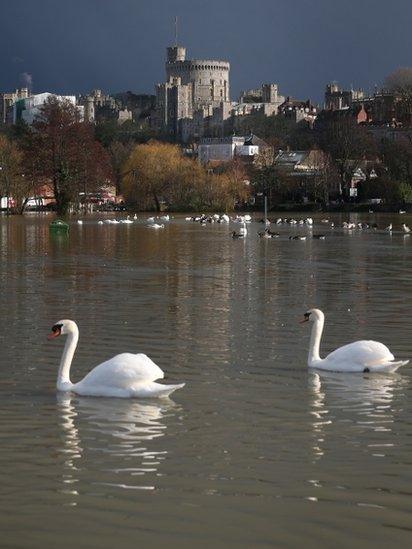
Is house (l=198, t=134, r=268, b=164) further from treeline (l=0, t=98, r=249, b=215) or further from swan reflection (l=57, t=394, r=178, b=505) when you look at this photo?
swan reflection (l=57, t=394, r=178, b=505)

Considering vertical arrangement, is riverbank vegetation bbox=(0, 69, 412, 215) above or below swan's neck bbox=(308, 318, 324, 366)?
above

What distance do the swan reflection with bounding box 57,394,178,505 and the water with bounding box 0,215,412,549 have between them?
0.05ft

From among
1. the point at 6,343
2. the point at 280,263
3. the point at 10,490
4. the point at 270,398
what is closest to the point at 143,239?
the point at 280,263

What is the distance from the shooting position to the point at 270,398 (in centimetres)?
1082

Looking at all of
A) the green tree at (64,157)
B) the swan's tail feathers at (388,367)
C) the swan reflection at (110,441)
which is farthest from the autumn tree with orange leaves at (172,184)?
the swan reflection at (110,441)

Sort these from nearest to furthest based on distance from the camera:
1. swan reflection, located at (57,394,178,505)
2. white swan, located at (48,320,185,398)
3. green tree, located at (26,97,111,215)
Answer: swan reflection, located at (57,394,178,505), white swan, located at (48,320,185,398), green tree, located at (26,97,111,215)

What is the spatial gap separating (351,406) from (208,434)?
169 centimetres

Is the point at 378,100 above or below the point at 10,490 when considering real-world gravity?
above

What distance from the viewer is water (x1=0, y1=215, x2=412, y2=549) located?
7.22m

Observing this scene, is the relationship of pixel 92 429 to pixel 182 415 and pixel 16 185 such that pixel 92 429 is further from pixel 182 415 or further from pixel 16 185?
pixel 16 185

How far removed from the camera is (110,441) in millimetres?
9125

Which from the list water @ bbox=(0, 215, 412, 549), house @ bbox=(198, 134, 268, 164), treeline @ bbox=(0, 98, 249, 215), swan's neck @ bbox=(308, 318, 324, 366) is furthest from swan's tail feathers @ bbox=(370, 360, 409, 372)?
house @ bbox=(198, 134, 268, 164)

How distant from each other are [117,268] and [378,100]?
16597cm

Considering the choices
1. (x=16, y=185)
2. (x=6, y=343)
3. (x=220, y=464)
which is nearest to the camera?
(x=220, y=464)
